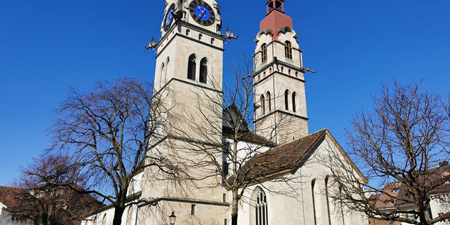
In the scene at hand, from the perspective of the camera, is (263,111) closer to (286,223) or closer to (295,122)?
(295,122)

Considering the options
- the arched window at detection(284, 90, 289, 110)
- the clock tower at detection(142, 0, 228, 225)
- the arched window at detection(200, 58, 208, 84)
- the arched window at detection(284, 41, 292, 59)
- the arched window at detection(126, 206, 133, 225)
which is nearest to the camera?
the clock tower at detection(142, 0, 228, 225)

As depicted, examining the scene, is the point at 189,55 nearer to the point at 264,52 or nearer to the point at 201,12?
the point at 201,12

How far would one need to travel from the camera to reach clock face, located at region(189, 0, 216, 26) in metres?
28.8

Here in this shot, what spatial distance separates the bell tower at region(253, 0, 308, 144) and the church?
0.39 feet

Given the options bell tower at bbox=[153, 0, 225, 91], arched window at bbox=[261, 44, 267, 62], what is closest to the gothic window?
bell tower at bbox=[153, 0, 225, 91]

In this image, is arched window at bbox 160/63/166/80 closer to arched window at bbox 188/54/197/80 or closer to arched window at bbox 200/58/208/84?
arched window at bbox 188/54/197/80

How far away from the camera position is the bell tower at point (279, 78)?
33.6 meters

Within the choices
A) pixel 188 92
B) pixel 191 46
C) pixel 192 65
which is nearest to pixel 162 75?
pixel 192 65

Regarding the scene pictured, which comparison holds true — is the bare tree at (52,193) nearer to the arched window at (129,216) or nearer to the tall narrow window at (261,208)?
the arched window at (129,216)

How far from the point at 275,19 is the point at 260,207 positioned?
2560 centimetres

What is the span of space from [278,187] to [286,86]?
17.3 meters

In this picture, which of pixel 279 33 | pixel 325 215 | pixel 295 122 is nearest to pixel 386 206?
pixel 295 122

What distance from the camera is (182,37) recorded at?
89.6 feet

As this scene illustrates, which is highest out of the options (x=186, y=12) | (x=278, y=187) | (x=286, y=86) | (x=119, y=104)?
(x=186, y=12)
